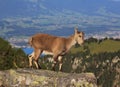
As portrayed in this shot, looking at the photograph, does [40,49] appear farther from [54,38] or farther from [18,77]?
[18,77]

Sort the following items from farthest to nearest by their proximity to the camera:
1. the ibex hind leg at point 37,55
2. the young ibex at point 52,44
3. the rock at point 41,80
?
the ibex hind leg at point 37,55 → the young ibex at point 52,44 → the rock at point 41,80

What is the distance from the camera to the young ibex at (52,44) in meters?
21.6

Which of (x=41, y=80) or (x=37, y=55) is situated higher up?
(x=37, y=55)

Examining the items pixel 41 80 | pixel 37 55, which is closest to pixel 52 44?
pixel 37 55

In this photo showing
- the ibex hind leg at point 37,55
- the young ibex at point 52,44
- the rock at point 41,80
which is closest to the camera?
the rock at point 41,80

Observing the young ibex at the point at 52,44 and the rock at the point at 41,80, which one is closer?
the rock at the point at 41,80

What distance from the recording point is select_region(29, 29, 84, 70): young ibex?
70.8 feet

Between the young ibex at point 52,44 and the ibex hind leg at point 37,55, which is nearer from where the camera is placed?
the young ibex at point 52,44

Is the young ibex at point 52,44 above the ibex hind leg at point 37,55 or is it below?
above

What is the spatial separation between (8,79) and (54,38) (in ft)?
18.2

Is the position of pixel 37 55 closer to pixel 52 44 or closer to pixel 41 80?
pixel 52 44

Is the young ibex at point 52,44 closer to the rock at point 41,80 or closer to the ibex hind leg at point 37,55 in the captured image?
the ibex hind leg at point 37,55

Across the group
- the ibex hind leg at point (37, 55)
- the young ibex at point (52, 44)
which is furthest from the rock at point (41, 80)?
the ibex hind leg at point (37, 55)

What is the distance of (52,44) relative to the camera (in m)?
21.8
